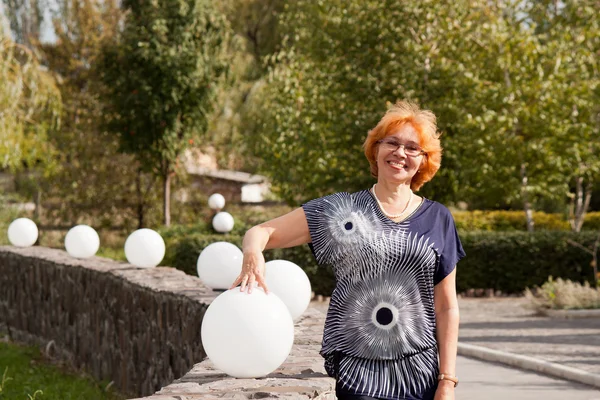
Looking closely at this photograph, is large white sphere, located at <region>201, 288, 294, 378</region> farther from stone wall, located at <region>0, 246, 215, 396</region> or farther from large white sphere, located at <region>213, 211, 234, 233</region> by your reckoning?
large white sphere, located at <region>213, 211, 234, 233</region>

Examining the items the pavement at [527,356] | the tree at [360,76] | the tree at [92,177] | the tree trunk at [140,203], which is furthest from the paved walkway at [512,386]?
the tree trunk at [140,203]

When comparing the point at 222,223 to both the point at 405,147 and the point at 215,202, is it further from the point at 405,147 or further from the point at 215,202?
the point at 405,147

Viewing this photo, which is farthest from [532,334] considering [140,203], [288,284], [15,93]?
[140,203]

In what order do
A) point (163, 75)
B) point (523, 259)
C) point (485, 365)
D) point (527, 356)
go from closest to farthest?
1. point (485, 365)
2. point (527, 356)
3. point (523, 259)
4. point (163, 75)

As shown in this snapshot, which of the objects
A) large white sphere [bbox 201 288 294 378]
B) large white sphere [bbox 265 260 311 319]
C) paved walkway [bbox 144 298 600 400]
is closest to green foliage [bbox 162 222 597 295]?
paved walkway [bbox 144 298 600 400]

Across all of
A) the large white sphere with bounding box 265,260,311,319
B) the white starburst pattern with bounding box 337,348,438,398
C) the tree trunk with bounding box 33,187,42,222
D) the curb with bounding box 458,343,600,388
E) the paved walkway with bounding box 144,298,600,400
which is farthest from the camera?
the tree trunk with bounding box 33,187,42,222

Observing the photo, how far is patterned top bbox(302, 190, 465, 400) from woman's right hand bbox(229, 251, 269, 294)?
23 cm

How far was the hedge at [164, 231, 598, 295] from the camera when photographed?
61.8 feet

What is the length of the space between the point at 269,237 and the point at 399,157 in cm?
59

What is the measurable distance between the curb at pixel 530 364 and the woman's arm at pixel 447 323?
657 centimetres

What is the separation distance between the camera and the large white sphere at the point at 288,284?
18.7ft

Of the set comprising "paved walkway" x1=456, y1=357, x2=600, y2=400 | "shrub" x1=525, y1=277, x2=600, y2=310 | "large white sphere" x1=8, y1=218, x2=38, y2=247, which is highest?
"large white sphere" x1=8, y1=218, x2=38, y2=247

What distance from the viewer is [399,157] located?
3371mm

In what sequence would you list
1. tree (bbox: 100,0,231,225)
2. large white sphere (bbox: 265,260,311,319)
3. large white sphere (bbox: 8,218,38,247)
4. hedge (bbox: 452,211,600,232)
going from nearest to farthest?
large white sphere (bbox: 265,260,311,319) < large white sphere (bbox: 8,218,38,247) < tree (bbox: 100,0,231,225) < hedge (bbox: 452,211,600,232)
